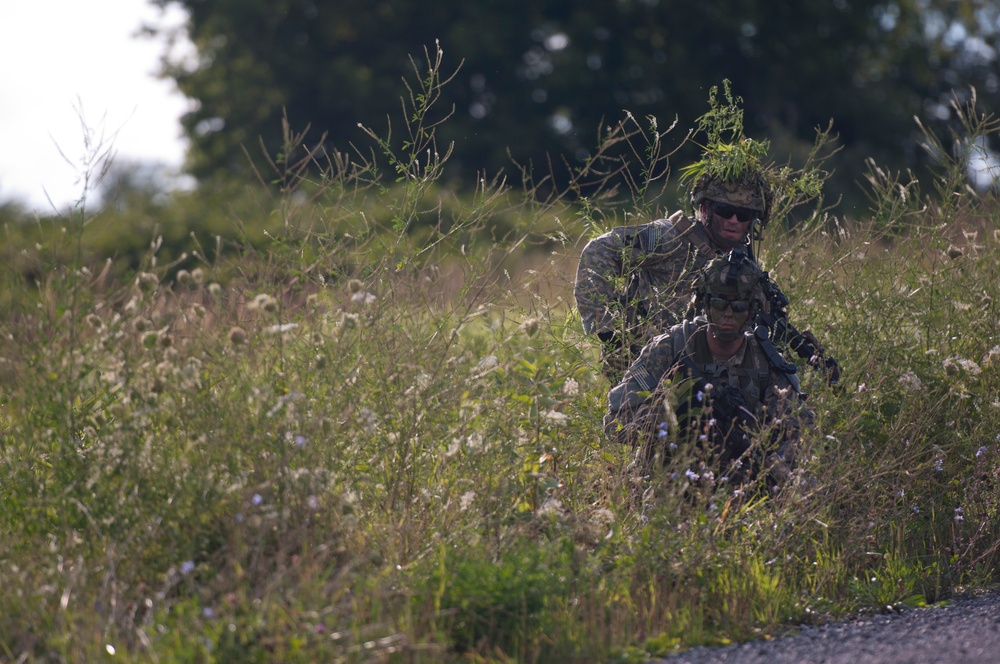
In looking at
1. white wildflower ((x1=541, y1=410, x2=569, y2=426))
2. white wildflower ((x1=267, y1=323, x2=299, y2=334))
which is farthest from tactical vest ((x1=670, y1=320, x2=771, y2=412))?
white wildflower ((x1=267, y1=323, x2=299, y2=334))

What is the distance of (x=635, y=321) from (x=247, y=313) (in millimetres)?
2020

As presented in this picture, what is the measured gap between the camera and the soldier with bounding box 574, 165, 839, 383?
6.00m

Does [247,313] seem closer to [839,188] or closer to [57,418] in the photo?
[57,418]

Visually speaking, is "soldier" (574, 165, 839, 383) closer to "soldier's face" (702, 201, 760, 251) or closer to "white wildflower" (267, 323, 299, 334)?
"soldier's face" (702, 201, 760, 251)

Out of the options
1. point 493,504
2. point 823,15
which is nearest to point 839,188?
point 823,15

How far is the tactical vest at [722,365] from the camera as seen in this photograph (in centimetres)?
561

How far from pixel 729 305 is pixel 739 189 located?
109 cm

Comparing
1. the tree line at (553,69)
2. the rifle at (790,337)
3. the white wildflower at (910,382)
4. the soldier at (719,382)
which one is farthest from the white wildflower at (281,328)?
the tree line at (553,69)

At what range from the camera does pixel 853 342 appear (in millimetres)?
6449

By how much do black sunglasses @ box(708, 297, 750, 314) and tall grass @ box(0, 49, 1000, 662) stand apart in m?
0.58

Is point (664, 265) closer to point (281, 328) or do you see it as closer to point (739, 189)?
point (739, 189)

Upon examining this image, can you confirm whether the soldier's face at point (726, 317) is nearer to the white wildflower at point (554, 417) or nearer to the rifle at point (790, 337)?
the rifle at point (790, 337)

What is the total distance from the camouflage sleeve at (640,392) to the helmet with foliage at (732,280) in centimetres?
30

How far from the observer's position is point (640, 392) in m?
5.50
